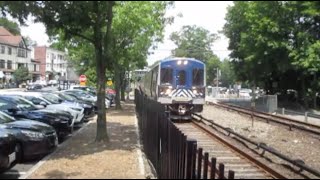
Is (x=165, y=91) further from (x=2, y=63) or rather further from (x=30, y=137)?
(x=2, y=63)

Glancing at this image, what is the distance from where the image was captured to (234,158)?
13.8 meters

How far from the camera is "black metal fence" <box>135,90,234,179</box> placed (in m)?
7.06

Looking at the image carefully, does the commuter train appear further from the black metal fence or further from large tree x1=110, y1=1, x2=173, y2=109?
the black metal fence

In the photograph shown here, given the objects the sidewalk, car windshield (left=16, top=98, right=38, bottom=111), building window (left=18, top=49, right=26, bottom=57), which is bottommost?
the sidewalk

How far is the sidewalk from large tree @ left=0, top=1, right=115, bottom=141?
3.02 ft

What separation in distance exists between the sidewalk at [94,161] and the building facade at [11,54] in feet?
243

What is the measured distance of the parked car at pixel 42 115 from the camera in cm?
1590

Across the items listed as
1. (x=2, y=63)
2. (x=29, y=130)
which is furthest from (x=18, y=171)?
(x=2, y=63)

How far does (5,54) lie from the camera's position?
299 ft

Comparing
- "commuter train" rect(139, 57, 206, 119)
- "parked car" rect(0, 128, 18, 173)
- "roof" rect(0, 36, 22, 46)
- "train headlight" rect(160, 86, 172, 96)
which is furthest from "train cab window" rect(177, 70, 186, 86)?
"roof" rect(0, 36, 22, 46)

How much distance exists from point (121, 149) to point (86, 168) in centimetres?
310

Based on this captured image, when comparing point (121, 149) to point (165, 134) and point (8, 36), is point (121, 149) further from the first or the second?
point (8, 36)

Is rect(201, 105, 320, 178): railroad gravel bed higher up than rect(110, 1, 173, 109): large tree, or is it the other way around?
rect(110, 1, 173, 109): large tree

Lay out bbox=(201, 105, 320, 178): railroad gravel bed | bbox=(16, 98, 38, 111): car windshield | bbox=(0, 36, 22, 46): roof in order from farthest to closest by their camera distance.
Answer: bbox=(0, 36, 22, 46): roof < bbox=(16, 98, 38, 111): car windshield < bbox=(201, 105, 320, 178): railroad gravel bed
